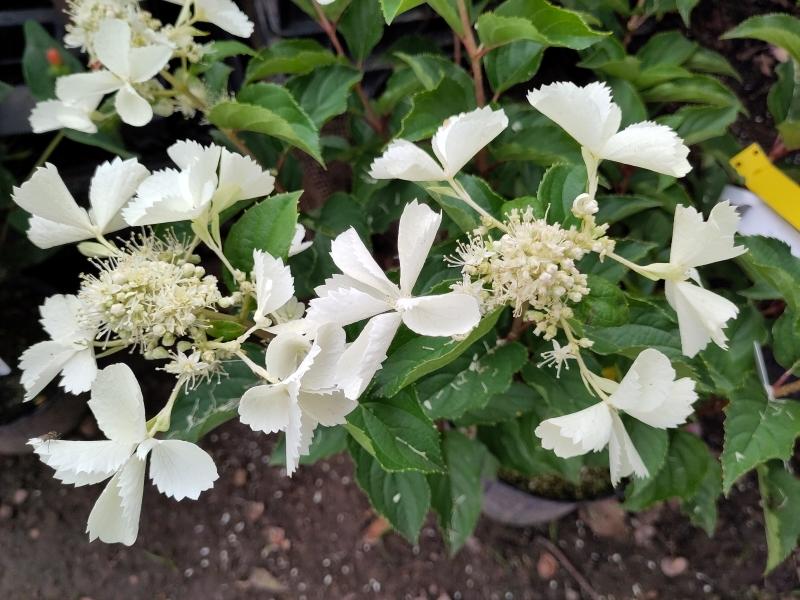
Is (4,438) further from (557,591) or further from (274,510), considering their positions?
(557,591)

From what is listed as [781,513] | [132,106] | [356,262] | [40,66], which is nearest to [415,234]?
[356,262]

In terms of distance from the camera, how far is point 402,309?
1.97ft

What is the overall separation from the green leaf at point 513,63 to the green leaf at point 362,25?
218 mm

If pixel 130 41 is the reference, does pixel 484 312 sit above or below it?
below

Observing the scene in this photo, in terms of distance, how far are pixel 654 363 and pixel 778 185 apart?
496 millimetres

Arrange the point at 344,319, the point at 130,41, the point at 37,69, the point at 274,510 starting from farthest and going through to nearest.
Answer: the point at 274,510 → the point at 37,69 → the point at 130,41 → the point at 344,319

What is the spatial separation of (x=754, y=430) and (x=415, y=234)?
1.96ft

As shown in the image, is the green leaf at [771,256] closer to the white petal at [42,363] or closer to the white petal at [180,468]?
the white petal at [180,468]

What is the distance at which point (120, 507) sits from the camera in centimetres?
67

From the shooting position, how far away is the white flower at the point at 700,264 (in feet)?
1.98

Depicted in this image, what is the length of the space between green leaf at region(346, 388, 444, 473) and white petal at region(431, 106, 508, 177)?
282 mm

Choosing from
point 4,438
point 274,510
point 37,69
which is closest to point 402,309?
point 37,69

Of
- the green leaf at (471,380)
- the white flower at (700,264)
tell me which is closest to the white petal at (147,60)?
the green leaf at (471,380)

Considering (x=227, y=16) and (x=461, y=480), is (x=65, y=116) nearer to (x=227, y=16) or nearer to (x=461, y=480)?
(x=227, y=16)
